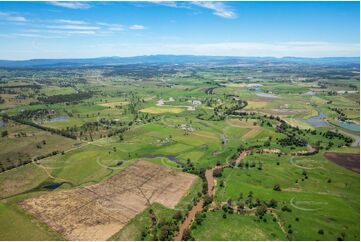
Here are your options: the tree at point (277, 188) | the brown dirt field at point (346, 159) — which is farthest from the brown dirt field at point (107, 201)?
the brown dirt field at point (346, 159)

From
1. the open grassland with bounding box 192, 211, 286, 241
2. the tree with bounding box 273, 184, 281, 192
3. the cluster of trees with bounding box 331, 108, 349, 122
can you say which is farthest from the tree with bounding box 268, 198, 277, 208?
the cluster of trees with bounding box 331, 108, 349, 122

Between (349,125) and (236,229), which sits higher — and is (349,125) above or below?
above

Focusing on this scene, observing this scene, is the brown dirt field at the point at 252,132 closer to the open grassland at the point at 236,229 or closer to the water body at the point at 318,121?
the water body at the point at 318,121

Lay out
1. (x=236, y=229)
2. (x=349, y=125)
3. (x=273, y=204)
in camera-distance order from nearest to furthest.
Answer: (x=236, y=229) → (x=273, y=204) → (x=349, y=125)

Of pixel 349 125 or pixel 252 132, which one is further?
pixel 349 125

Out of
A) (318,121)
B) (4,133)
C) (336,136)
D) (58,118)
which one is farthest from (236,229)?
(58,118)

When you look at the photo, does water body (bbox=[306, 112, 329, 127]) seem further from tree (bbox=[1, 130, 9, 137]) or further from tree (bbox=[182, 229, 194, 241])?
tree (bbox=[1, 130, 9, 137])

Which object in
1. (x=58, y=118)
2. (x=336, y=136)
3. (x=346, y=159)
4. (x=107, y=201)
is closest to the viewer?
(x=107, y=201)

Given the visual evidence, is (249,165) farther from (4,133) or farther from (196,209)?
(4,133)

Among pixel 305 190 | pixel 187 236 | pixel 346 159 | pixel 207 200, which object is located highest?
pixel 207 200
